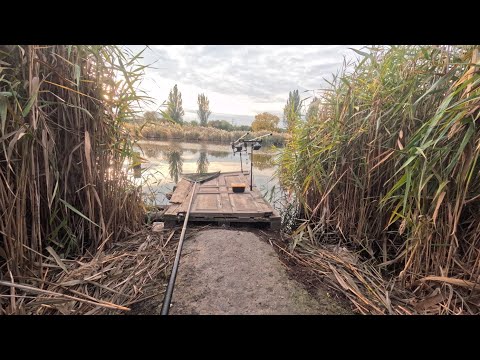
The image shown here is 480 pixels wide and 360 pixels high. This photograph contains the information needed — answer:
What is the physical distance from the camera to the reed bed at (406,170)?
149cm

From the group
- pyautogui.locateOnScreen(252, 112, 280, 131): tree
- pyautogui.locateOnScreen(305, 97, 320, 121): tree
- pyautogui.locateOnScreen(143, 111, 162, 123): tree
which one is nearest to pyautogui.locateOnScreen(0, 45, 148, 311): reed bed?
pyautogui.locateOnScreen(143, 111, 162, 123): tree

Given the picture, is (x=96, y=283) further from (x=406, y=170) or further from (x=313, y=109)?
(x=313, y=109)

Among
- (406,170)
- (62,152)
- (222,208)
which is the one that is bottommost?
(222,208)

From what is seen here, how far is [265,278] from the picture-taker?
6.07 ft

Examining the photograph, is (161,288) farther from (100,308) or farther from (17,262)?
(17,262)

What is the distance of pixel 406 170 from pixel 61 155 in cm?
303

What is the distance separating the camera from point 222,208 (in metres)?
3.35

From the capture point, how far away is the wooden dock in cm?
307

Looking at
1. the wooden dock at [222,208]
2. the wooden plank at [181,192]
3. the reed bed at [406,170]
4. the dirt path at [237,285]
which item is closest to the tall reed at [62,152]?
the wooden dock at [222,208]

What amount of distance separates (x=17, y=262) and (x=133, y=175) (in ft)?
4.53

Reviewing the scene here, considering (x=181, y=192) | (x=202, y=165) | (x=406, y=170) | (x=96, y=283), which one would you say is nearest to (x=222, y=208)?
(x=181, y=192)

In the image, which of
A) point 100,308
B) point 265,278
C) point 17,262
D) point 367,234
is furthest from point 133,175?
point 367,234

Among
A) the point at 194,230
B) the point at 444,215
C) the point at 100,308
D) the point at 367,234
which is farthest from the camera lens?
the point at 194,230

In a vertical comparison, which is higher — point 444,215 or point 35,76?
point 35,76
